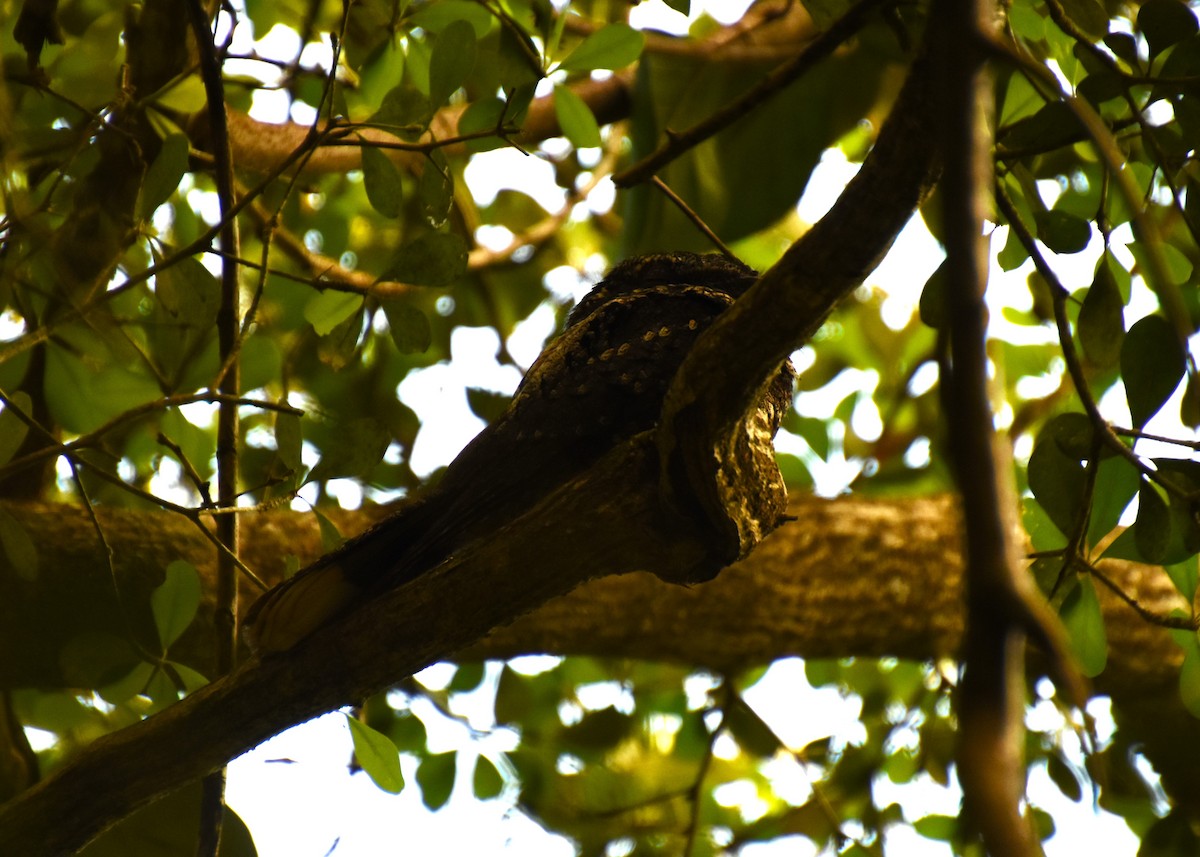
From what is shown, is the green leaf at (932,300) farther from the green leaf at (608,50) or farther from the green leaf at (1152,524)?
the green leaf at (608,50)

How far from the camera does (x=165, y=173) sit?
1.19 metres

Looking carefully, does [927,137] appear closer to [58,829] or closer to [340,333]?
[340,333]

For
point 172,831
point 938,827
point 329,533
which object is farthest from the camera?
point 938,827

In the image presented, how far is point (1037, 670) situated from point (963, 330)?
1.88m

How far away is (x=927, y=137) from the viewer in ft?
2.70

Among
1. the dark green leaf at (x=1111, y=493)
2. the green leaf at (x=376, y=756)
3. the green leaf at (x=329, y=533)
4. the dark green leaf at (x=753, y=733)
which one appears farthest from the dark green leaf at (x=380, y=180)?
the dark green leaf at (x=753, y=733)

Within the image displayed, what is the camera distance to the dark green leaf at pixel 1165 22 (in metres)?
1.06

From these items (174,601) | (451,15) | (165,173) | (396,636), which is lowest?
(396,636)

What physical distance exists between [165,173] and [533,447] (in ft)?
1.67

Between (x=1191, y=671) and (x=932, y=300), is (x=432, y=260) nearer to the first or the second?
(x=932, y=300)

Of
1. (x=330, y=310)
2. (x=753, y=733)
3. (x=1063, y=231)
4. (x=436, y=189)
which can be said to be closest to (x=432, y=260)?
(x=436, y=189)

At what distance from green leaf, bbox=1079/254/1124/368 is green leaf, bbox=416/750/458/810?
56.1 inches

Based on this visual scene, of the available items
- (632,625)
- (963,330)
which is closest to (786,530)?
(632,625)

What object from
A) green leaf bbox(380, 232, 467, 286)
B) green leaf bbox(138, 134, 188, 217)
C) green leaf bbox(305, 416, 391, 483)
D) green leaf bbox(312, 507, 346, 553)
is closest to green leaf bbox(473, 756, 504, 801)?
green leaf bbox(312, 507, 346, 553)
